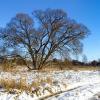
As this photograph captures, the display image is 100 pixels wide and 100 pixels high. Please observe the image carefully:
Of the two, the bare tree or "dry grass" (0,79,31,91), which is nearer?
"dry grass" (0,79,31,91)

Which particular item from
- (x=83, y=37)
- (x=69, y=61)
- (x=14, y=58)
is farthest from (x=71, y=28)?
(x=14, y=58)

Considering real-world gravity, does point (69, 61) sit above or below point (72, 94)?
above

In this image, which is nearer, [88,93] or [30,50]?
[88,93]

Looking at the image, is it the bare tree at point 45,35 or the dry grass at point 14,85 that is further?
the bare tree at point 45,35

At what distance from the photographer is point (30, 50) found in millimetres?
31219

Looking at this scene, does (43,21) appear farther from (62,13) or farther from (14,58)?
(14,58)

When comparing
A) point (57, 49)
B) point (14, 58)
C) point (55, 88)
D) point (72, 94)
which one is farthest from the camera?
point (57, 49)

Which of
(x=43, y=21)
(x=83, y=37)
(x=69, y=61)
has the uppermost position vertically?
(x=43, y=21)

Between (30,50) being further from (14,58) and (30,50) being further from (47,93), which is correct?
(47,93)

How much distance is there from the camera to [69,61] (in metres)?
31.7

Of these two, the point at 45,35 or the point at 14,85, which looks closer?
the point at 14,85

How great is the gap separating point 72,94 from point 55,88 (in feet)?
5.32

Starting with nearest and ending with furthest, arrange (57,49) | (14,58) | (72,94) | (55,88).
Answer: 1. (72,94)
2. (55,88)
3. (14,58)
4. (57,49)

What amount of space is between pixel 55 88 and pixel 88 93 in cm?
169
